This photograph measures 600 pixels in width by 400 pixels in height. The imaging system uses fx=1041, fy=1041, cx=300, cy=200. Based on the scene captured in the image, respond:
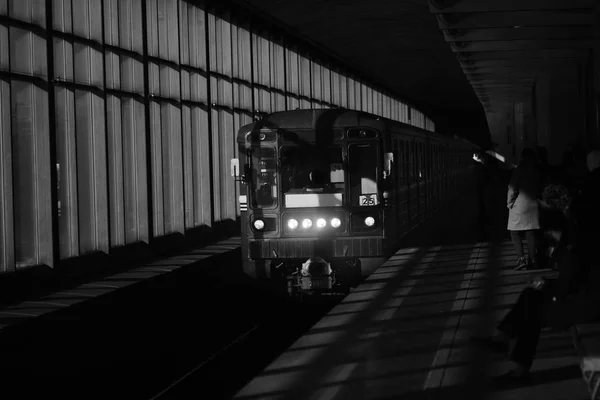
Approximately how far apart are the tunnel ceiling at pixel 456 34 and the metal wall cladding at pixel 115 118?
287 centimetres

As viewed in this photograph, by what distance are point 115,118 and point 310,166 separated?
4.44 meters

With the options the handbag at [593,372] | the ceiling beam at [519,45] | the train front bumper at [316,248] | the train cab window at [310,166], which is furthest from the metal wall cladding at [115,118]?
the handbag at [593,372]

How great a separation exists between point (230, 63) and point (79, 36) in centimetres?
962

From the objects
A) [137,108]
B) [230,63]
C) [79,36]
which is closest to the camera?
[79,36]

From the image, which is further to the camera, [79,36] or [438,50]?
[438,50]

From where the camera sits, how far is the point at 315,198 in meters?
14.9

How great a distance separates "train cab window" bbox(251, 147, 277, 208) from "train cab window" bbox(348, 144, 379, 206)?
110 cm

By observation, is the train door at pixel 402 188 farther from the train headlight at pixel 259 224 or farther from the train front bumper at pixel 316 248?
the train headlight at pixel 259 224

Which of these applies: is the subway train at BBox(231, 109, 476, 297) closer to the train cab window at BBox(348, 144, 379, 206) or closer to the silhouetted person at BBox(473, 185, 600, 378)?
the train cab window at BBox(348, 144, 379, 206)

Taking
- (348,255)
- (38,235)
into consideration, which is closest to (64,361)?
(38,235)

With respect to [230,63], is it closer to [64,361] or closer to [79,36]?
[79,36]

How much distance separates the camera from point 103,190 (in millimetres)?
17156

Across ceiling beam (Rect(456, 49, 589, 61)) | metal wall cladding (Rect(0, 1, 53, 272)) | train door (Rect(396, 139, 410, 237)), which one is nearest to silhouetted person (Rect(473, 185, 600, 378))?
metal wall cladding (Rect(0, 1, 53, 272))

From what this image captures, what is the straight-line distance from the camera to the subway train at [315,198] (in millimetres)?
14836
